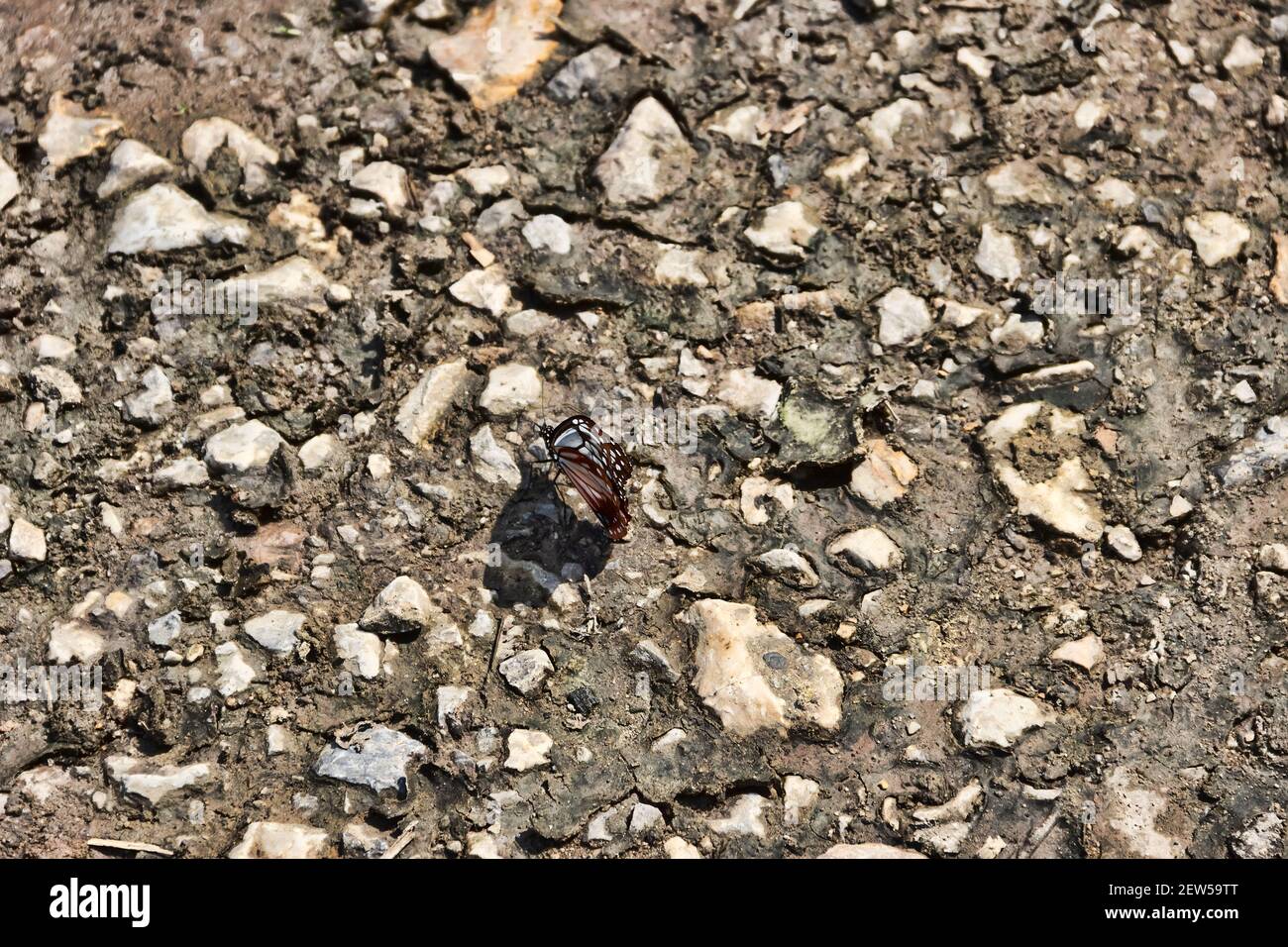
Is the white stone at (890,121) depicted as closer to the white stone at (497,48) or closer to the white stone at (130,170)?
the white stone at (497,48)

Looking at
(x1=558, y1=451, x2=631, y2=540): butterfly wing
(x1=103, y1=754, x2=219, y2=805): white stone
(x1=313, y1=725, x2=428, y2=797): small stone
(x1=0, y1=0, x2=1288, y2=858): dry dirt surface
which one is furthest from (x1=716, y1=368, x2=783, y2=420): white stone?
(x1=103, y1=754, x2=219, y2=805): white stone

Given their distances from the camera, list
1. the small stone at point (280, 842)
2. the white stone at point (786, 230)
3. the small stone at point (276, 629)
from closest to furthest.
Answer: the small stone at point (280, 842) → the small stone at point (276, 629) → the white stone at point (786, 230)

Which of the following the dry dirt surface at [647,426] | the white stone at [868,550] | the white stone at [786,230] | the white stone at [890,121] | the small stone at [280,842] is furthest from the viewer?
the white stone at [890,121]

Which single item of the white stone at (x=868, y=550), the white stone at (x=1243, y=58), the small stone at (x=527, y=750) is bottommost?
the small stone at (x=527, y=750)

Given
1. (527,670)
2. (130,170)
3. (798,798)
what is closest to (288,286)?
(130,170)

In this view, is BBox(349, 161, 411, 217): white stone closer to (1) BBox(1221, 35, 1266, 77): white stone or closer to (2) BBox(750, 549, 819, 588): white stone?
(2) BBox(750, 549, 819, 588): white stone

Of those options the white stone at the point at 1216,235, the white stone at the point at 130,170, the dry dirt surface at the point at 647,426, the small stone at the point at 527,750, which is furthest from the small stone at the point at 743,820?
the white stone at the point at 130,170
